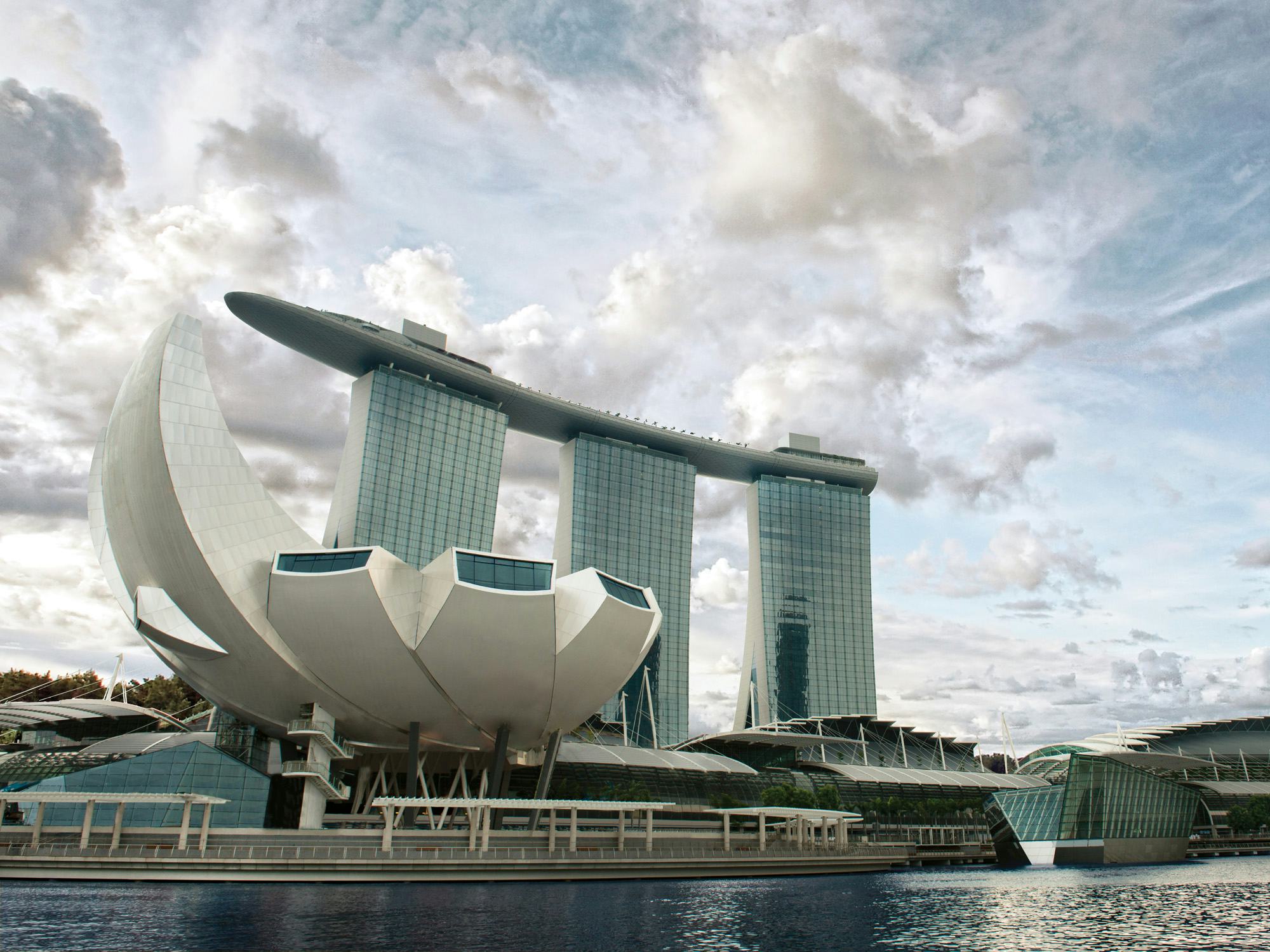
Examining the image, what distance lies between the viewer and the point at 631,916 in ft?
117

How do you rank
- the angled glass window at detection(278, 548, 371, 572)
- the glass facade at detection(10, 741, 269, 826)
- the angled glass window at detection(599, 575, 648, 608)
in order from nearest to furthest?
the glass facade at detection(10, 741, 269, 826), the angled glass window at detection(278, 548, 371, 572), the angled glass window at detection(599, 575, 648, 608)

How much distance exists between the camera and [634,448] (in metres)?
151

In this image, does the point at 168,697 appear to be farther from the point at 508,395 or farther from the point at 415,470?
the point at 508,395

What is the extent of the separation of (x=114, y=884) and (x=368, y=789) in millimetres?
30610

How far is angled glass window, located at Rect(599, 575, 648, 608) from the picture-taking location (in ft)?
196

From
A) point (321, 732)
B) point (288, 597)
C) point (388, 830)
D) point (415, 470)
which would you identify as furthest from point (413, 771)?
point (415, 470)

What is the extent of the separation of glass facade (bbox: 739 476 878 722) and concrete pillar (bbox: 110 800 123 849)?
109m

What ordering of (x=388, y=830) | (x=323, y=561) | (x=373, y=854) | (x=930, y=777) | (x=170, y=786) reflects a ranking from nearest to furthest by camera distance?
(x=373, y=854) → (x=388, y=830) → (x=170, y=786) → (x=323, y=561) → (x=930, y=777)

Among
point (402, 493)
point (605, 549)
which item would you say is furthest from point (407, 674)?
point (605, 549)

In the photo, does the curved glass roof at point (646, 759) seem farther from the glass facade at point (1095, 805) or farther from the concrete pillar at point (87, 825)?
the concrete pillar at point (87, 825)

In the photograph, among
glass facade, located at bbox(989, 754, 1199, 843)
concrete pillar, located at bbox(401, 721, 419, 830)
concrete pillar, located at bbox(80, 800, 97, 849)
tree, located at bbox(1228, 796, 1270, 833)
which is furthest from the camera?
tree, located at bbox(1228, 796, 1270, 833)

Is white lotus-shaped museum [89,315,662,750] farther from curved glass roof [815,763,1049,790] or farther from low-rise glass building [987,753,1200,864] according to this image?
curved glass roof [815,763,1049,790]

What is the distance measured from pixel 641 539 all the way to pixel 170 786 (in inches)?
3917

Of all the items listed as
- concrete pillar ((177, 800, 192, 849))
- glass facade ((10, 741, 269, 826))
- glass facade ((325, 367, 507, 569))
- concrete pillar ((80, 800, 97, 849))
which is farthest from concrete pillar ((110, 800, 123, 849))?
glass facade ((325, 367, 507, 569))
